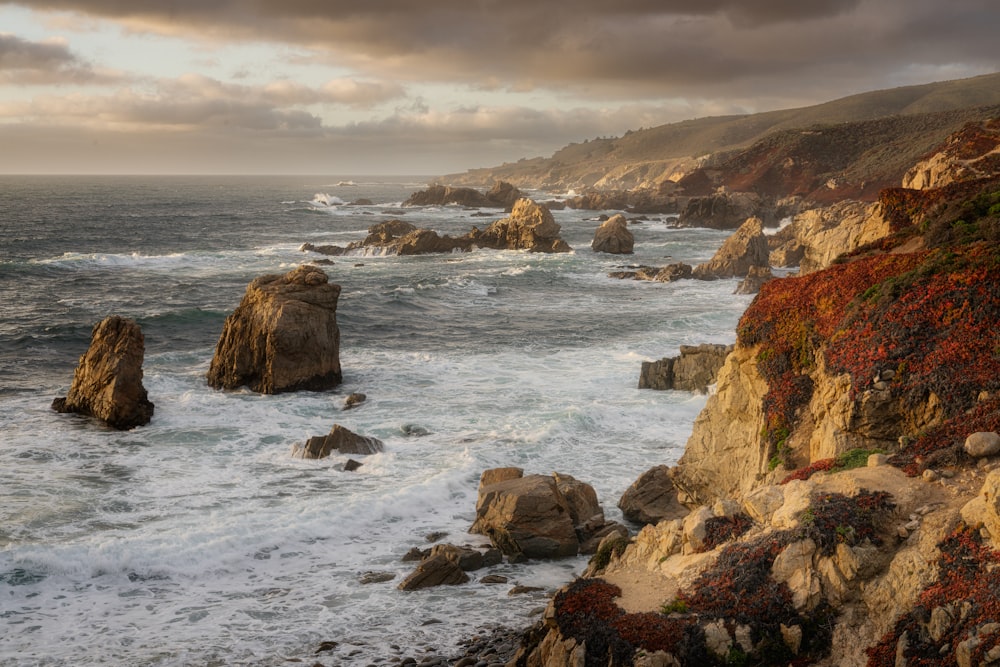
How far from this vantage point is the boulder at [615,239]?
275 feet

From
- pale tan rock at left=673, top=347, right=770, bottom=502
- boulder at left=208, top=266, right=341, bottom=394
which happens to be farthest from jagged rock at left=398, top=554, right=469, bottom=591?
boulder at left=208, top=266, right=341, bottom=394

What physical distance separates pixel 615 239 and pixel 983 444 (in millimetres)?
70660

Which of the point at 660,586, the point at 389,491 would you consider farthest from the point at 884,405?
the point at 389,491

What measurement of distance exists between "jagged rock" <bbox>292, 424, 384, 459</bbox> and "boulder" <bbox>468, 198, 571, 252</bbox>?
59.1m

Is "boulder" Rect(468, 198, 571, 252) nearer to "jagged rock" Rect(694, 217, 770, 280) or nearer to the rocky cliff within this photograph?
"jagged rock" Rect(694, 217, 770, 280)

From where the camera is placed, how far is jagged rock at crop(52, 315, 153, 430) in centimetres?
2931

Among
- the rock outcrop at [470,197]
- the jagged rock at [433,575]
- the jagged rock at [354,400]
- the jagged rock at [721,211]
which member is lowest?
the jagged rock at [433,575]

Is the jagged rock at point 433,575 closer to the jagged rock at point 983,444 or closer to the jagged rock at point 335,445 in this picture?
the jagged rock at point 335,445

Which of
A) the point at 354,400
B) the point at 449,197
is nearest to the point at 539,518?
the point at 354,400

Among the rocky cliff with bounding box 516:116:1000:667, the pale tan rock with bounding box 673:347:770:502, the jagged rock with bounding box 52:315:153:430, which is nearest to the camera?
the rocky cliff with bounding box 516:116:1000:667

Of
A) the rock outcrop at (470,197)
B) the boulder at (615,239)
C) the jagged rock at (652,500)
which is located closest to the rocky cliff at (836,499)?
the jagged rock at (652,500)

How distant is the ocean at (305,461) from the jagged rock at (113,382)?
0.66m

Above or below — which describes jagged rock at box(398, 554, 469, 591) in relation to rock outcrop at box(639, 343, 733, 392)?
below

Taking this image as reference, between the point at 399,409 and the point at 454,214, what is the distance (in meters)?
107
